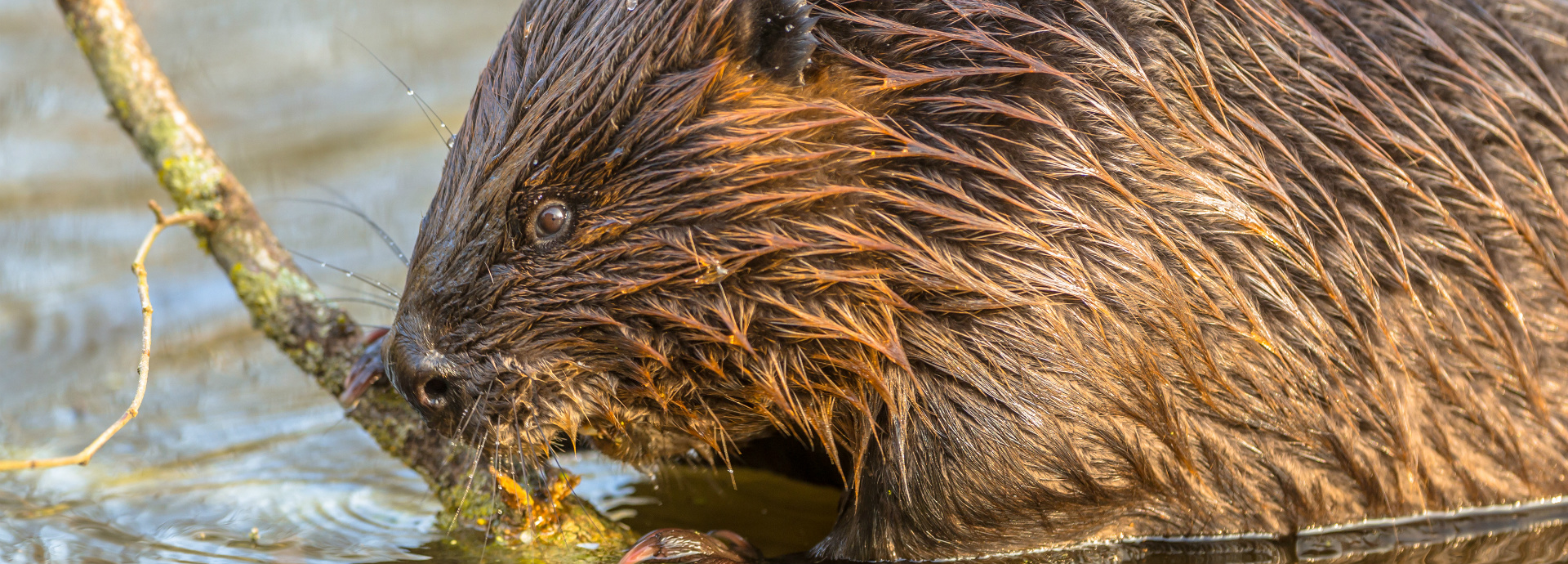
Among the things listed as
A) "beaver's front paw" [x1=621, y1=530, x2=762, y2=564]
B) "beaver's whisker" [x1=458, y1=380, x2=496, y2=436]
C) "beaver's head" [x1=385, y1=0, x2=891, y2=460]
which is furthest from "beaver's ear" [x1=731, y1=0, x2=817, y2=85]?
"beaver's front paw" [x1=621, y1=530, x2=762, y2=564]

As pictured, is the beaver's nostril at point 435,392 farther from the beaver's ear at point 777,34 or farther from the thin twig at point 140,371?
the beaver's ear at point 777,34

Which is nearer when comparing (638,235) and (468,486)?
(638,235)

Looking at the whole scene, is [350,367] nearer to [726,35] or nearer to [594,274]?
[594,274]

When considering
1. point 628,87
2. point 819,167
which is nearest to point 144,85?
point 628,87

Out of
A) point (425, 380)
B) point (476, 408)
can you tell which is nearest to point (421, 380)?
point (425, 380)

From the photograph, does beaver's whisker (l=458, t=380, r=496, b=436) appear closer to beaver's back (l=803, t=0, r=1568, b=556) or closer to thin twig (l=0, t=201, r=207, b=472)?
thin twig (l=0, t=201, r=207, b=472)

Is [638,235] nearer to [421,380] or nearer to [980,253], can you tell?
[421,380]
